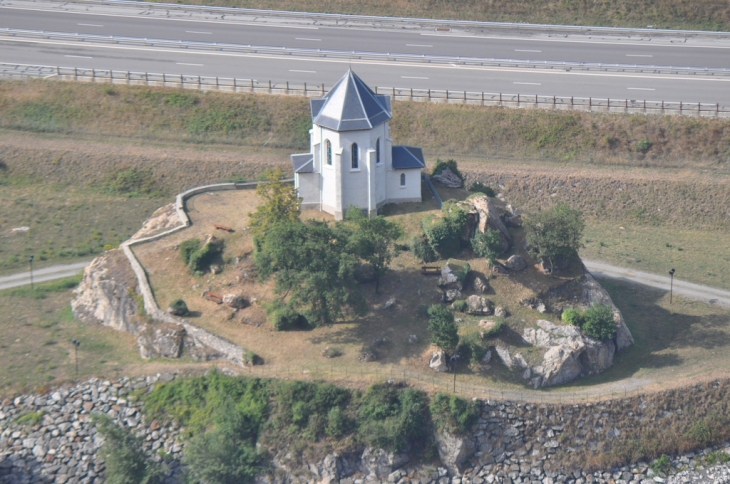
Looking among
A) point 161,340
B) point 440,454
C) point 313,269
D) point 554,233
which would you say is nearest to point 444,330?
point 440,454

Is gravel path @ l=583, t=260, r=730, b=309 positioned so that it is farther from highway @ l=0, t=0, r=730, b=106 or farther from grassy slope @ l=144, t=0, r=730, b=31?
grassy slope @ l=144, t=0, r=730, b=31

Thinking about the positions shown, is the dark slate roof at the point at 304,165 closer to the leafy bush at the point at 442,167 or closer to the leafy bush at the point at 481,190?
the leafy bush at the point at 442,167

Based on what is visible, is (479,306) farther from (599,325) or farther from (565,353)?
(599,325)

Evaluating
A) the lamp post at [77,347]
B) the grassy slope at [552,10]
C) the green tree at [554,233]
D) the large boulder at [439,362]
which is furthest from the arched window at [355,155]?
the grassy slope at [552,10]

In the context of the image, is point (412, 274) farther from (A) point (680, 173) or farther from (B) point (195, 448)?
(A) point (680, 173)

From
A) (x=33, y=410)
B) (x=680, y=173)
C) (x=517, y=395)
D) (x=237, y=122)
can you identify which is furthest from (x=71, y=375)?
(x=680, y=173)

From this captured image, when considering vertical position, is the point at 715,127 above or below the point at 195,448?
above
